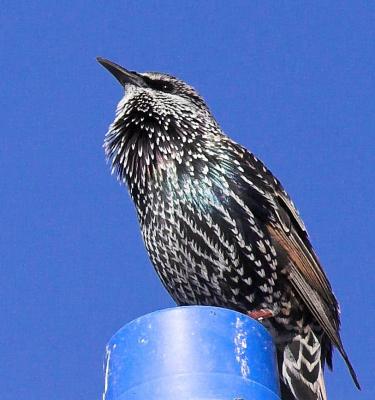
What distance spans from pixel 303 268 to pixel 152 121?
147cm

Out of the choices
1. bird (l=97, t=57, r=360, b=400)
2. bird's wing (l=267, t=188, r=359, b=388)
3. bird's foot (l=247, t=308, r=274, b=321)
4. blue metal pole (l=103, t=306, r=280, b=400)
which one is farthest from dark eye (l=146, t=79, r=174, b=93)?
blue metal pole (l=103, t=306, r=280, b=400)

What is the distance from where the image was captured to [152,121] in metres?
6.93

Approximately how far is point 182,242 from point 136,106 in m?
1.34

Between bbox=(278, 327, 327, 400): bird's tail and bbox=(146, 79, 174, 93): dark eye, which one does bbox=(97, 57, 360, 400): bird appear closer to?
bbox=(278, 327, 327, 400): bird's tail

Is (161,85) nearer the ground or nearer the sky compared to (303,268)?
nearer the sky

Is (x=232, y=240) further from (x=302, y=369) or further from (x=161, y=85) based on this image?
(x=161, y=85)

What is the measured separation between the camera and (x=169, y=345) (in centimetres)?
394

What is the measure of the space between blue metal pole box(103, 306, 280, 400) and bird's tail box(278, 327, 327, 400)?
6.82ft

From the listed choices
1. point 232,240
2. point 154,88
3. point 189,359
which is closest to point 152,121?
point 154,88

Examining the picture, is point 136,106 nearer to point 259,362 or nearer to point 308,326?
point 308,326

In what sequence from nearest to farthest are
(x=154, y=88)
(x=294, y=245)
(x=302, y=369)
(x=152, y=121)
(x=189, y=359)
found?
(x=189, y=359)
(x=302, y=369)
(x=294, y=245)
(x=152, y=121)
(x=154, y=88)

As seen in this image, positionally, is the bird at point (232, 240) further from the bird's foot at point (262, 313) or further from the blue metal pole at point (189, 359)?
the blue metal pole at point (189, 359)

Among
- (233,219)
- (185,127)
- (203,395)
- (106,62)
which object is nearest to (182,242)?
(233,219)

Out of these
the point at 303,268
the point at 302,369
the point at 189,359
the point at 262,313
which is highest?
the point at 303,268
